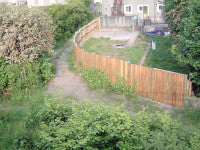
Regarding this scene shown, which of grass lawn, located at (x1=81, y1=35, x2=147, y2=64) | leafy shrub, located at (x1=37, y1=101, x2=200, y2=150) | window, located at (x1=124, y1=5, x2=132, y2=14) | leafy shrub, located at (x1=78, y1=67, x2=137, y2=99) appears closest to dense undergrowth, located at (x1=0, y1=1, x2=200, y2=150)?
leafy shrub, located at (x1=37, y1=101, x2=200, y2=150)

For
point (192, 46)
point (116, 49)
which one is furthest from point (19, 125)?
point (116, 49)

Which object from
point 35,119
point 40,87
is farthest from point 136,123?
point 40,87

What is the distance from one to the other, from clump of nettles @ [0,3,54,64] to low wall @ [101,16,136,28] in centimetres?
1531

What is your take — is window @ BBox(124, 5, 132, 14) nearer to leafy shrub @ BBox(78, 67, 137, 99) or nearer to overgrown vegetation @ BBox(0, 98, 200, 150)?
leafy shrub @ BBox(78, 67, 137, 99)

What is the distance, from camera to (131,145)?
19.5ft

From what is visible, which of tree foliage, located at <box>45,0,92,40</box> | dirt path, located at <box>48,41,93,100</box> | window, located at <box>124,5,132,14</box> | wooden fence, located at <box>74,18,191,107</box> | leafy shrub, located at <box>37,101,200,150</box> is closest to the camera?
leafy shrub, located at <box>37,101,200,150</box>

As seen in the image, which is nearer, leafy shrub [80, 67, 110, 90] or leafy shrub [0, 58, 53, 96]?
leafy shrub [80, 67, 110, 90]

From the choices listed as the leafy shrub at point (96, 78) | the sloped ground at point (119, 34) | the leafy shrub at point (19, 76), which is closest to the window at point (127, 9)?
the sloped ground at point (119, 34)

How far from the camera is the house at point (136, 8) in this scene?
99.9 feet

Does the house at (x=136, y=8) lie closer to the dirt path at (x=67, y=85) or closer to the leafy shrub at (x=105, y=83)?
the dirt path at (x=67, y=85)

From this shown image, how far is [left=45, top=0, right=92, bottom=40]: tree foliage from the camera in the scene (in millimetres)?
21648

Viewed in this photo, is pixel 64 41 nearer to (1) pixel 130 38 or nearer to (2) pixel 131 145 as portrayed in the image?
(1) pixel 130 38

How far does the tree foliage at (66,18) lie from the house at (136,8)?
23.6ft

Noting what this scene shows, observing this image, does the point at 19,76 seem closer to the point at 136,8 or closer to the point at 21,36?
the point at 21,36
